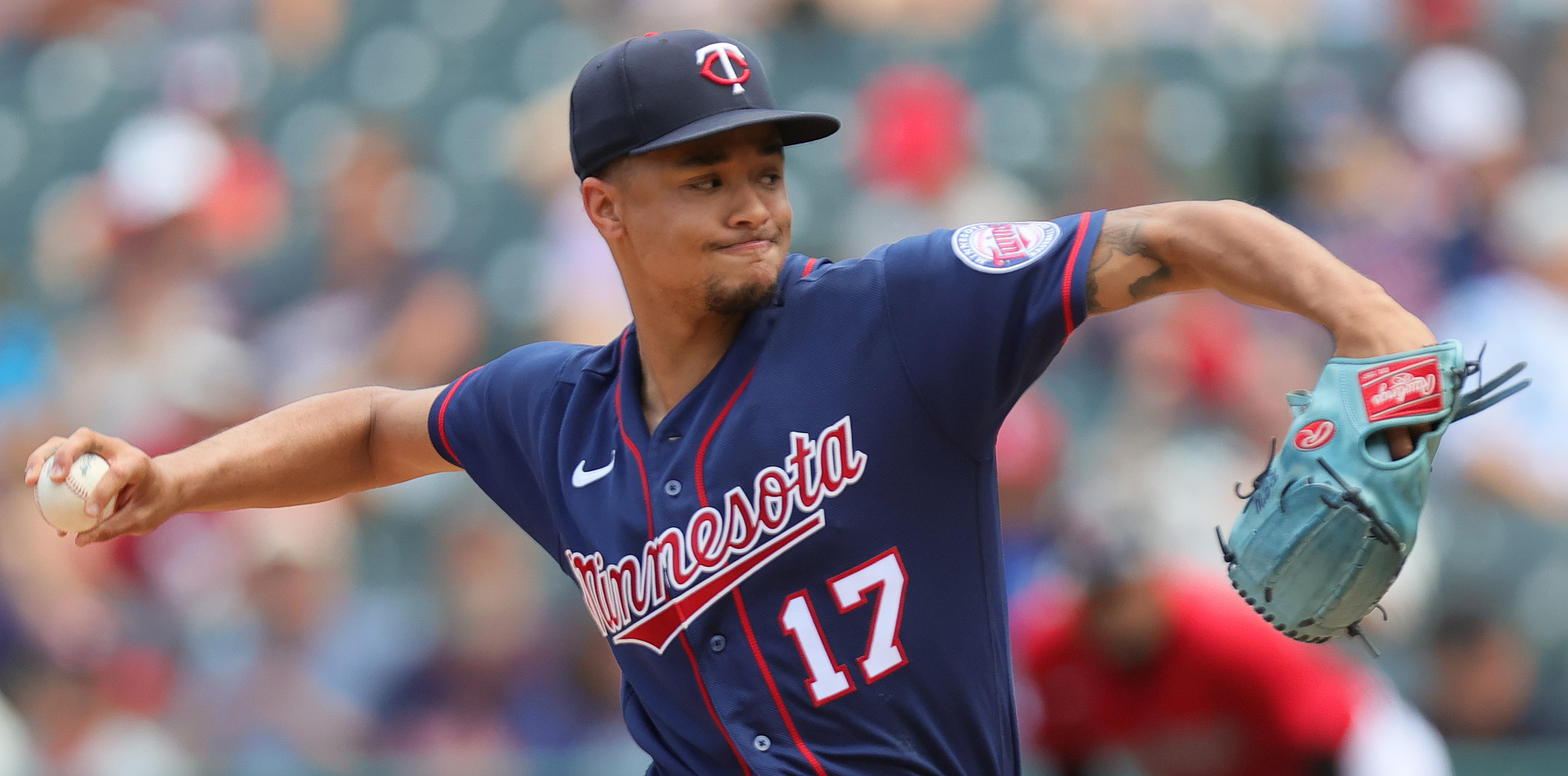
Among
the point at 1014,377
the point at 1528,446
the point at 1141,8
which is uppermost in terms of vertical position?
the point at 1014,377

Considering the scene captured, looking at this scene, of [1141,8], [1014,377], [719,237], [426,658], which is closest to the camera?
[1014,377]

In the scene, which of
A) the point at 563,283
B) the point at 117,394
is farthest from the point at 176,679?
the point at 563,283

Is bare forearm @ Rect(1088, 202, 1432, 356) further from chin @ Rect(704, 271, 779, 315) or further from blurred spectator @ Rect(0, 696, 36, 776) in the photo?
blurred spectator @ Rect(0, 696, 36, 776)

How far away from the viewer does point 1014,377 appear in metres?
2.47

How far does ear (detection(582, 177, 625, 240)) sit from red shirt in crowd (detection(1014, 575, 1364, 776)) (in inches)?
90.1

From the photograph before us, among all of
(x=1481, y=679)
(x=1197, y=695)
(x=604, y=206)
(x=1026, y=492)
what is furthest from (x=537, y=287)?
(x=604, y=206)

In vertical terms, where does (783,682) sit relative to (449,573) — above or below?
above

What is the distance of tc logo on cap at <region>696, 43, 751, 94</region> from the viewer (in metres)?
2.62

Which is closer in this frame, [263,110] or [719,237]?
[719,237]

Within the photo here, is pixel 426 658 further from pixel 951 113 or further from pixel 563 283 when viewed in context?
pixel 951 113

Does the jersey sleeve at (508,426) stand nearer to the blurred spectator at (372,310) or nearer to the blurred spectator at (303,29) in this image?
the blurred spectator at (372,310)

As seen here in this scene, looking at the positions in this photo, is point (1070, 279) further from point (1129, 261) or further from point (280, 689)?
point (280, 689)

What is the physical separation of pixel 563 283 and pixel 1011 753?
4550 millimetres

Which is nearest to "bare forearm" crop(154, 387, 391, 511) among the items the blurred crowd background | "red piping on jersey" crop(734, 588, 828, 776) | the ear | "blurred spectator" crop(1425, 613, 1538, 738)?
the ear
